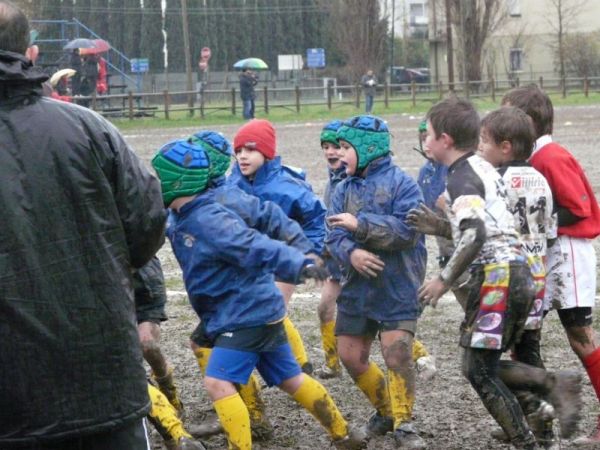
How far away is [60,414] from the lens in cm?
A: 319

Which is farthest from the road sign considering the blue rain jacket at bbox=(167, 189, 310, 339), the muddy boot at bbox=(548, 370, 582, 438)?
the muddy boot at bbox=(548, 370, 582, 438)

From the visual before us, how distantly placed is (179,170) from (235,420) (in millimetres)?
1110

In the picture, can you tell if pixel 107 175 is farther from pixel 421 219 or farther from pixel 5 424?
pixel 421 219

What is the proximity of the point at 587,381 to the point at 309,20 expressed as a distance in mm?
73340

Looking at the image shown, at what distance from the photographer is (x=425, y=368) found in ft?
22.6

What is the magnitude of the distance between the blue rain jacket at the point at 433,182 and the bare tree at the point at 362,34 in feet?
191

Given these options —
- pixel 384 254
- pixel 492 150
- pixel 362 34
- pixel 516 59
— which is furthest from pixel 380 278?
pixel 516 59

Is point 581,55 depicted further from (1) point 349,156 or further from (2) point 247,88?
(1) point 349,156

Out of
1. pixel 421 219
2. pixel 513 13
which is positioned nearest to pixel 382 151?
pixel 421 219

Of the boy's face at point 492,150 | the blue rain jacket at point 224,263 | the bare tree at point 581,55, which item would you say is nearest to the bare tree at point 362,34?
the bare tree at point 581,55

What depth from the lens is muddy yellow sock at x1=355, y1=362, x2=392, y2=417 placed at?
5.80 metres

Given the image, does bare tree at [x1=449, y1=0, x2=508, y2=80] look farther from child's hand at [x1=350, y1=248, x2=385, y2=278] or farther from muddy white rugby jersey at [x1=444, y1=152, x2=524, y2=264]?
muddy white rugby jersey at [x1=444, y1=152, x2=524, y2=264]

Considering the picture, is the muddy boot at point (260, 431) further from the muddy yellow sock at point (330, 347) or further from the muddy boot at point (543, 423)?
the muddy boot at point (543, 423)

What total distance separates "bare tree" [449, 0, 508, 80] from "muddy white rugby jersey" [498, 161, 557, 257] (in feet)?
182
